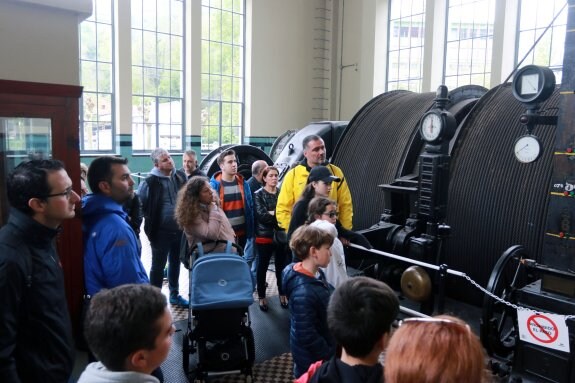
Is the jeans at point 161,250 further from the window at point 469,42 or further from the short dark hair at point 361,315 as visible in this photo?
the window at point 469,42

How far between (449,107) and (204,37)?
27.4 ft

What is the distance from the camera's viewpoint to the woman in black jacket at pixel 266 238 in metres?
4.71

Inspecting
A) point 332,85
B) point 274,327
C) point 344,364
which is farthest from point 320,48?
point 344,364

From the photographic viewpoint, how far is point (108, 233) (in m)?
2.27

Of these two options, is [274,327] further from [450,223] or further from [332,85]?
[332,85]

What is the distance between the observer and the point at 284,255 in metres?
4.83

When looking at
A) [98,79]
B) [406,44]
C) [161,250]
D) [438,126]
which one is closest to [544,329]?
[438,126]

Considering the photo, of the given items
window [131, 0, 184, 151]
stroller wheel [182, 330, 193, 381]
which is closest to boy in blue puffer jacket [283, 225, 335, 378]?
stroller wheel [182, 330, 193, 381]

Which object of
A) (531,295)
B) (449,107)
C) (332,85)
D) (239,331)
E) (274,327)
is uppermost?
A: (332,85)

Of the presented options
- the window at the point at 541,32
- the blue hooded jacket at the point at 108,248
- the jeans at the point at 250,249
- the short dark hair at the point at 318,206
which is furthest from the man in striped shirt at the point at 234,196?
the window at the point at 541,32

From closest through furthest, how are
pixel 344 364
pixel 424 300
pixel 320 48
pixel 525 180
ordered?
1. pixel 344 364
2. pixel 424 300
3. pixel 525 180
4. pixel 320 48

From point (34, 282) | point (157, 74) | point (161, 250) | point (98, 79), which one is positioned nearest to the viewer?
point (34, 282)

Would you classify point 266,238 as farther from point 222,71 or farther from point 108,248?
point 222,71

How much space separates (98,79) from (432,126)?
28.7 ft
